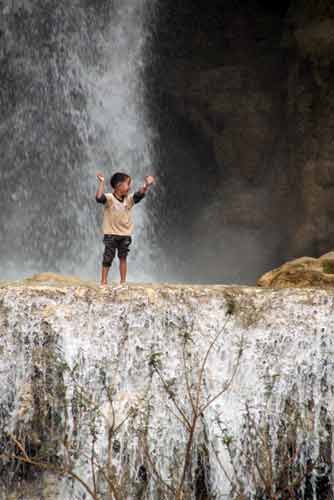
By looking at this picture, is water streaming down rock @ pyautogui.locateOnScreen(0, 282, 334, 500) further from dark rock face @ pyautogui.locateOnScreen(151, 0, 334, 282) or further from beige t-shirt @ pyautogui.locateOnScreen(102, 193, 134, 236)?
dark rock face @ pyautogui.locateOnScreen(151, 0, 334, 282)

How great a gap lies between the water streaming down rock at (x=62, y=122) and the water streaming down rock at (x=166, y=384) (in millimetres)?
6735

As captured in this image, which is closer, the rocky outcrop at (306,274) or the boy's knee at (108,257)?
the boy's knee at (108,257)

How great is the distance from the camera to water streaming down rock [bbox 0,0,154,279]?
1224cm

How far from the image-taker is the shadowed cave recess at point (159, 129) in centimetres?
1216

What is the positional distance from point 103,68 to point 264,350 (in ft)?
28.2

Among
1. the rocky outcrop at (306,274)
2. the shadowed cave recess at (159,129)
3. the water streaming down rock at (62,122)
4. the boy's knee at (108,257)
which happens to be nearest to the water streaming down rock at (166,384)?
the boy's knee at (108,257)

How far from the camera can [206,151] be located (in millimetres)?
13023

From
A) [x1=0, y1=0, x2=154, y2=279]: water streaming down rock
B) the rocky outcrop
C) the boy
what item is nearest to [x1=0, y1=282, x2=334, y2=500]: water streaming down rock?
the boy

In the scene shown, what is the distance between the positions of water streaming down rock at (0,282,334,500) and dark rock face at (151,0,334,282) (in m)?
6.13

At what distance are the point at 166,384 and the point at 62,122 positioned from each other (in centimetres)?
813

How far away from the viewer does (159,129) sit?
513 inches

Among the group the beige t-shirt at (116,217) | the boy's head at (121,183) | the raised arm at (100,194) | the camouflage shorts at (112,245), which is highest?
the boy's head at (121,183)

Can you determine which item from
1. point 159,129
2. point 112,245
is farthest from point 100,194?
point 159,129

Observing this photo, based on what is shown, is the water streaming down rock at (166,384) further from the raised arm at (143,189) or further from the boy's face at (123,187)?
the boy's face at (123,187)
